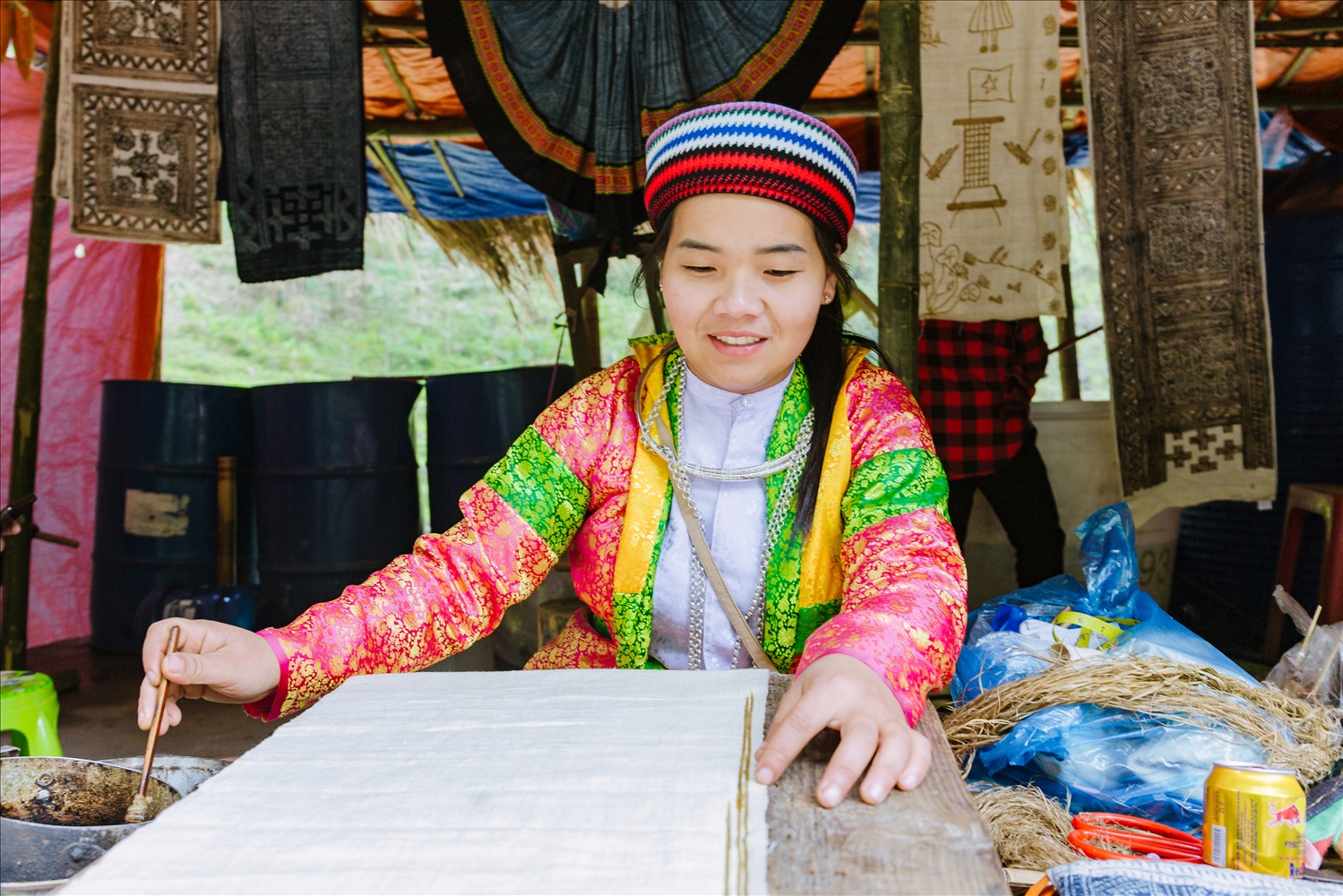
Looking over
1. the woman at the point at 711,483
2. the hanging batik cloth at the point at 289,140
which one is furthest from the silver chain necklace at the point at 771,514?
the hanging batik cloth at the point at 289,140

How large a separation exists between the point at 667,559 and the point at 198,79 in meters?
2.88

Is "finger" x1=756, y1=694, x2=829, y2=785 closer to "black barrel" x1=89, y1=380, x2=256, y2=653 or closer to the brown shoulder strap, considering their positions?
the brown shoulder strap

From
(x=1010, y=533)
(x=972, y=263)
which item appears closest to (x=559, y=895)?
(x=972, y=263)

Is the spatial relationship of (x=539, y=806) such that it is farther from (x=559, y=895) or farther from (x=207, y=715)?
(x=207, y=715)

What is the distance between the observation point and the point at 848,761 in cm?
79

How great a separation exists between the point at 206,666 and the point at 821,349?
1.01 metres

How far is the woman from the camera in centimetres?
129

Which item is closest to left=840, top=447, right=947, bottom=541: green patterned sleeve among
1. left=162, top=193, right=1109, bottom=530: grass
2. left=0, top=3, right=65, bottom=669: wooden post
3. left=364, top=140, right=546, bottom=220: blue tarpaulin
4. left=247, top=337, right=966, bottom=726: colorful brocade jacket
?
left=247, top=337, right=966, bottom=726: colorful brocade jacket

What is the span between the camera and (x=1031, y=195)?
9.70 feet

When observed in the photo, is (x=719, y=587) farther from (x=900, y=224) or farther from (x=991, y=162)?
A: (x=991, y=162)

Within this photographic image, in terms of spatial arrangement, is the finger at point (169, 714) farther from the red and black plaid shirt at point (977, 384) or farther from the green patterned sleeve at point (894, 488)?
the red and black plaid shirt at point (977, 384)

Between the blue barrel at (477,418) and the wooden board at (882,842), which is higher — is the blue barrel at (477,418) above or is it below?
above

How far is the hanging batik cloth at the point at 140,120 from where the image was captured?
325cm

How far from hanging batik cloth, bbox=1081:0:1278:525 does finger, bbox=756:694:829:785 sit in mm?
2184
